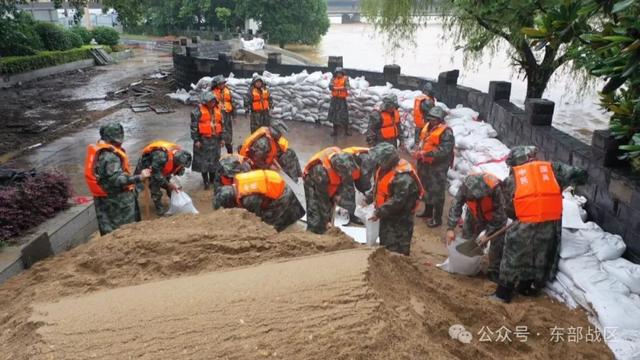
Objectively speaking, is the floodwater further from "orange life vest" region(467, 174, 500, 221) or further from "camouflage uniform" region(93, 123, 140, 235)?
"camouflage uniform" region(93, 123, 140, 235)

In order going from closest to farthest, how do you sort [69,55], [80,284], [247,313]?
[247,313] → [80,284] → [69,55]

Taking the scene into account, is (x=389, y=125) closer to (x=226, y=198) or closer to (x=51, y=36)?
(x=226, y=198)

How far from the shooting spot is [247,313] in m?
2.50

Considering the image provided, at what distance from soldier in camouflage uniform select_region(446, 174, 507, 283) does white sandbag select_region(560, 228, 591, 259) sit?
1.68 feet

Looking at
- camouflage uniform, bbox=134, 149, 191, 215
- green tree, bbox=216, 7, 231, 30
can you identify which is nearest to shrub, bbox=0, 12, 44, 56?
green tree, bbox=216, 7, 231, 30

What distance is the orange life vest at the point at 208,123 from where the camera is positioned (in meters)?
7.25

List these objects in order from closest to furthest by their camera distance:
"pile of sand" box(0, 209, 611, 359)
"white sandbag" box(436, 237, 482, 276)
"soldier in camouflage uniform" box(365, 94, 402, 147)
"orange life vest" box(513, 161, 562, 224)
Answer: "pile of sand" box(0, 209, 611, 359)
"orange life vest" box(513, 161, 562, 224)
"white sandbag" box(436, 237, 482, 276)
"soldier in camouflage uniform" box(365, 94, 402, 147)

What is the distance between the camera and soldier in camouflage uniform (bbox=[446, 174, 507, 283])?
4340mm

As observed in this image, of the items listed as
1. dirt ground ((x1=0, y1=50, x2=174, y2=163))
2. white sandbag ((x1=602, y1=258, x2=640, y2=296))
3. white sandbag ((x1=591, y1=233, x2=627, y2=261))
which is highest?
white sandbag ((x1=591, y1=233, x2=627, y2=261))

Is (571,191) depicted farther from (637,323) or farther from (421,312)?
(421,312)

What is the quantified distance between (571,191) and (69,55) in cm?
2172

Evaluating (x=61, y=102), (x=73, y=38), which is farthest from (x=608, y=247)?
(x=73, y=38)

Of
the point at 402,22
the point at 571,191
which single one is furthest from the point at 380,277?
the point at 402,22

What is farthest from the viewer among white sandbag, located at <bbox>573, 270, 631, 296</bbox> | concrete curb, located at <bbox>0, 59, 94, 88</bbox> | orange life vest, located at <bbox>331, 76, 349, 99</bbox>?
concrete curb, located at <bbox>0, 59, 94, 88</bbox>
